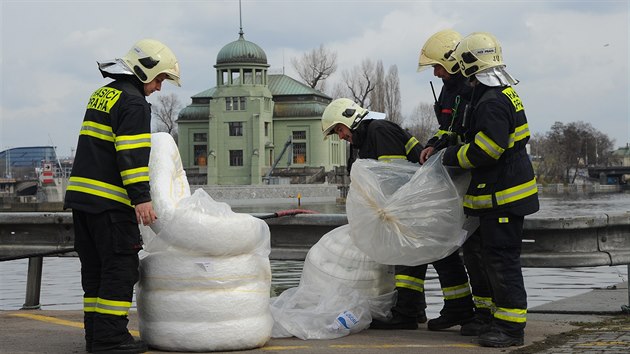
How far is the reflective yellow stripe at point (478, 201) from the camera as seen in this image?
6297 mm

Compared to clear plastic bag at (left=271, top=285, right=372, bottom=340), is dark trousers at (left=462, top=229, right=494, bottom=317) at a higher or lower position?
higher

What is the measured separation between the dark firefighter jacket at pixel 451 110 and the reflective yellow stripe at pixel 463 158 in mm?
481

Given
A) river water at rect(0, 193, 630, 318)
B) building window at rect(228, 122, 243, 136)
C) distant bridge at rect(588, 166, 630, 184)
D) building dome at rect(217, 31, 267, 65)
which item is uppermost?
building dome at rect(217, 31, 267, 65)

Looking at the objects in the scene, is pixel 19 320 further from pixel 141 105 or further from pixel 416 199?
pixel 416 199

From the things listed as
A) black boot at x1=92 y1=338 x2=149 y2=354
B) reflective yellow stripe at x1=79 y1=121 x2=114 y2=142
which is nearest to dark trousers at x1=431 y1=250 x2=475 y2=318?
black boot at x1=92 y1=338 x2=149 y2=354

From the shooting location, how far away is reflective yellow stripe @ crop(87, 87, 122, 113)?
19.4 feet

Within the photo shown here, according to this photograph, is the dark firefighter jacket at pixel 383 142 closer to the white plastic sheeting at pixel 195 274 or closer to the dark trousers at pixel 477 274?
the dark trousers at pixel 477 274

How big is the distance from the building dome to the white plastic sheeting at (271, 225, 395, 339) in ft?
349

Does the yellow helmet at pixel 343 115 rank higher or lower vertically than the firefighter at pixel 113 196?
higher

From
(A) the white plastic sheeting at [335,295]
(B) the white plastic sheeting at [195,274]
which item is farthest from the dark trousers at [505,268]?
(B) the white plastic sheeting at [195,274]

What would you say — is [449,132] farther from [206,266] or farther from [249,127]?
[249,127]

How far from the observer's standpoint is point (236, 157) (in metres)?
110

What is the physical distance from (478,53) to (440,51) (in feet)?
2.33

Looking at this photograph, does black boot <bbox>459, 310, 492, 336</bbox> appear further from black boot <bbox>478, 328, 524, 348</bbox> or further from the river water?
the river water
